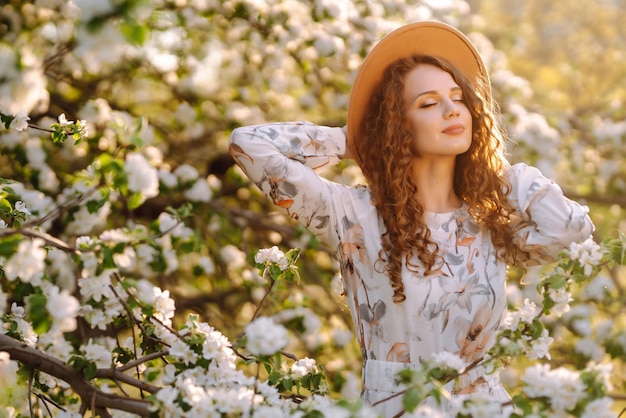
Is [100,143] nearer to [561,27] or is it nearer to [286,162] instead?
[286,162]

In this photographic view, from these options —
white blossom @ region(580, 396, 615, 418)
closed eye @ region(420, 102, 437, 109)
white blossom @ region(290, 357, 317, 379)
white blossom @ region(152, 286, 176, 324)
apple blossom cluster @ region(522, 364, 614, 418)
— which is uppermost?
closed eye @ region(420, 102, 437, 109)

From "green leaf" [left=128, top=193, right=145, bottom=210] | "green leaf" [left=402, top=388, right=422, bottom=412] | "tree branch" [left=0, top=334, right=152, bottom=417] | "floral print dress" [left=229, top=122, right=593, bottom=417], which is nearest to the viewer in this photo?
"green leaf" [left=402, top=388, right=422, bottom=412]

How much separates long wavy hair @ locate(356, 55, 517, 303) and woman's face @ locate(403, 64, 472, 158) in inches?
0.8

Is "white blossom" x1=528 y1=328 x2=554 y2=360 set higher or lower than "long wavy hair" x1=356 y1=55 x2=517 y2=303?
lower

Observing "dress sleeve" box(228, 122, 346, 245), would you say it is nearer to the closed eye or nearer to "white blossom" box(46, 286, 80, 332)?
the closed eye

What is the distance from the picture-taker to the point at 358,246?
2.13 m

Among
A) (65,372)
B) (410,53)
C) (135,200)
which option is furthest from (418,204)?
(65,372)

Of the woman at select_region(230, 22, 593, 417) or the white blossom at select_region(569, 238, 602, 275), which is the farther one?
the woman at select_region(230, 22, 593, 417)

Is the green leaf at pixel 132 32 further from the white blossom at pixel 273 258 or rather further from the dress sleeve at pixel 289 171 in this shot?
the white blossom at pixel 273 258

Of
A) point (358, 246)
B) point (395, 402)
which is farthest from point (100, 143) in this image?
point (395, 402)

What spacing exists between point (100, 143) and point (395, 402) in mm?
2036

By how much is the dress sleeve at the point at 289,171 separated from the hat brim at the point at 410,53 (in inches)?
7.8

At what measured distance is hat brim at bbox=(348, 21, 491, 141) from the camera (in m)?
2.30

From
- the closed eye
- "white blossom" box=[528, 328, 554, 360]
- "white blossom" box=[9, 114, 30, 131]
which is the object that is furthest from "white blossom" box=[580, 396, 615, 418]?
"white blossom" box=[9, 114, 30, 131]
